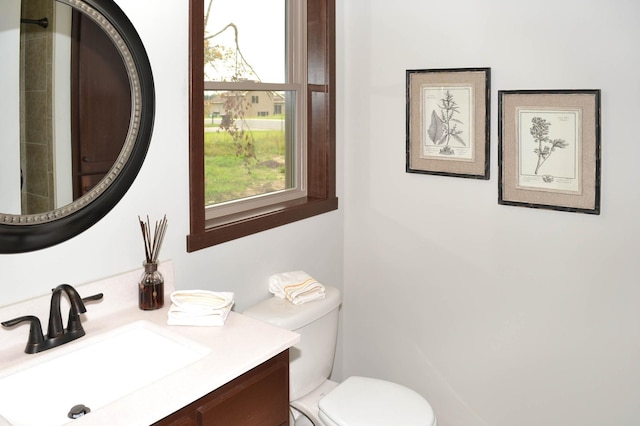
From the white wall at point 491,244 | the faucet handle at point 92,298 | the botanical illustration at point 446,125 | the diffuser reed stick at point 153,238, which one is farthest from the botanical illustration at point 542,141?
the faucet handle at point 92,298

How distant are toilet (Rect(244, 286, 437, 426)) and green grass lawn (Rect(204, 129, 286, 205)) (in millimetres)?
468

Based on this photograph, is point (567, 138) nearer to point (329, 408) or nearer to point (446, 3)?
point (446, 3)

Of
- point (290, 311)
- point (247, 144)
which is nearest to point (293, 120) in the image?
point (247, 144)

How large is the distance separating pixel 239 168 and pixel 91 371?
41.9 inches

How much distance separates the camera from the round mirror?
1.61 metres

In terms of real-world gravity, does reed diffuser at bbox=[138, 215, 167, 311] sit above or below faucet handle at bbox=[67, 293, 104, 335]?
above

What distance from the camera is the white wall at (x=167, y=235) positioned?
170cm

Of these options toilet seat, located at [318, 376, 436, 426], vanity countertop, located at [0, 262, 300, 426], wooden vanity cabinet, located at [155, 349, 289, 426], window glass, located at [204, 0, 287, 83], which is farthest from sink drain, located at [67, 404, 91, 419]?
window glass, located at [204, 0, 287, 83]

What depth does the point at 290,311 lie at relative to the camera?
A: 7.45 feet

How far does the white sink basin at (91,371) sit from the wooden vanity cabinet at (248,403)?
142 millimetres

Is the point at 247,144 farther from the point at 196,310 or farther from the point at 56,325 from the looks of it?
the point at 56,325

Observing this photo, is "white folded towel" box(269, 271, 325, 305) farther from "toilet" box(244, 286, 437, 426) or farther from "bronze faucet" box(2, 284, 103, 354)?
"bronze faucet" box(2, 284, 103, 354)

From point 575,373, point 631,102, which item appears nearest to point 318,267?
point 575,373

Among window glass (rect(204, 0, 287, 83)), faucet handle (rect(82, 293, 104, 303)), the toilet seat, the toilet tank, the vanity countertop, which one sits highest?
window glass (rect(204, 0, 287, 83))
